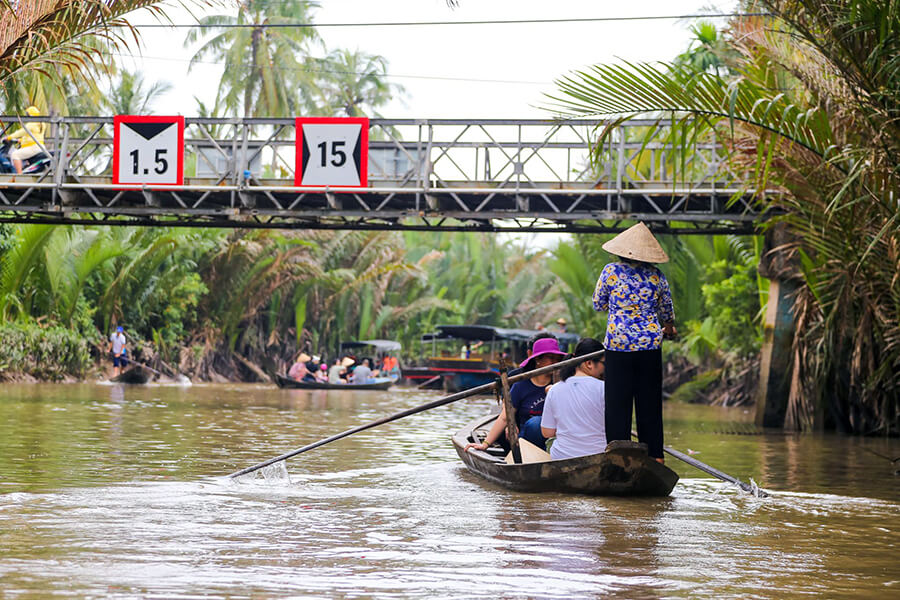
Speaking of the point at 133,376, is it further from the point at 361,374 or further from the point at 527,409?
the point at 527,409

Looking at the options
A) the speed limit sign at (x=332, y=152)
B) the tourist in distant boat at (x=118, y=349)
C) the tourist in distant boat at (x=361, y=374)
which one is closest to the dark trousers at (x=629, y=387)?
the speed limit sign at (x=332, y=152)

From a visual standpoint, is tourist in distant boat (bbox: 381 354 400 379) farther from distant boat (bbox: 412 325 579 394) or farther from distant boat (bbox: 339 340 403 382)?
distant boat (bbox: 412 325 579 394)

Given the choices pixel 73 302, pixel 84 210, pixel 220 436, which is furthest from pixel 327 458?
pixel 73 302

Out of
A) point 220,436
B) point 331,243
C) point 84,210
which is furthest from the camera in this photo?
point 331,243

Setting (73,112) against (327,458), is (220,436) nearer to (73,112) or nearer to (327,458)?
(327,458)

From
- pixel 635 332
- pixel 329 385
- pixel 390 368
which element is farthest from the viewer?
pixel 390 368

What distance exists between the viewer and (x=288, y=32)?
44625 millimetres

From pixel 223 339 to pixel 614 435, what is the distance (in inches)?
1269

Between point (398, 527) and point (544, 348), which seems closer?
point (398, 527)

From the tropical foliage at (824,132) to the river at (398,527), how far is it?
225 cm

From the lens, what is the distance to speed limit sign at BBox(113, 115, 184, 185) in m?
23.5

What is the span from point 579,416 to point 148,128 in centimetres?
1663

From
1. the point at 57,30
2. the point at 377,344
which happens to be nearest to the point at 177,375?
the point at 377,344

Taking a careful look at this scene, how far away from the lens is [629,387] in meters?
8.90
